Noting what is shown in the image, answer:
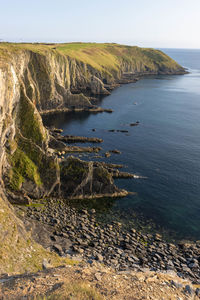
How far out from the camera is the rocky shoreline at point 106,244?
3666cm

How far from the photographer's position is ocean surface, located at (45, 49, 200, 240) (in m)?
48.9

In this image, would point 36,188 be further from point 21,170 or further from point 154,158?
point 154,158

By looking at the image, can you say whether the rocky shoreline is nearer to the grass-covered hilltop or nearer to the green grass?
the grass-covered hilltop

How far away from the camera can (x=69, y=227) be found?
142 feet

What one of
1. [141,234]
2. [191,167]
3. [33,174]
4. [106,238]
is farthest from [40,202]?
[191,167]

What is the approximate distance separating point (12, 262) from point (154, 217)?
31591 mm

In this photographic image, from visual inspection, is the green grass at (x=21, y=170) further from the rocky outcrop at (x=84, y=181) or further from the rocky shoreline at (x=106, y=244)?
the rocky outcrop at (x=84, y=181)

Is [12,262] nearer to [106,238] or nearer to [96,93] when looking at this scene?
[106,238]

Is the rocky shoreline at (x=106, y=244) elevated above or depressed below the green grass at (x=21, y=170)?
below

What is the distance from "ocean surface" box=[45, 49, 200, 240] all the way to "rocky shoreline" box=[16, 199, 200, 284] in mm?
3532

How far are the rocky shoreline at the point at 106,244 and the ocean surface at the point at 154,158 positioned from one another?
11.6 ft

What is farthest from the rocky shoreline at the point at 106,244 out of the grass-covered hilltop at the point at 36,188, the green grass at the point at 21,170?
the green grass at the point at 21,170

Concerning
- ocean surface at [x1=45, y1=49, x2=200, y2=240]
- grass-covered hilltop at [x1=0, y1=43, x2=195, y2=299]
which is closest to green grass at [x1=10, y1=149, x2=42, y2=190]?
grass-covered hilltop at [x1=0, y1=43, x2=195, y2=299]

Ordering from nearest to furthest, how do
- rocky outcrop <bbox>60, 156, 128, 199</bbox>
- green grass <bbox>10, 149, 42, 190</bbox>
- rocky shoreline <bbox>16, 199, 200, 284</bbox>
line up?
1. rocky shoreline <bbox>16, 199, 200, 284</bbox>
2. green grass <bbox>10, 149, 42, 190</bbox>
3. rocky outcrop <bbox>60, 156, 128, 199</bbox>
